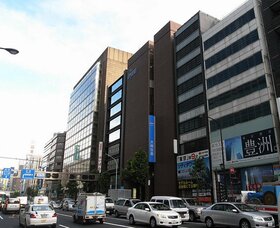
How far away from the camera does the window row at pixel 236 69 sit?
35094 millimetres

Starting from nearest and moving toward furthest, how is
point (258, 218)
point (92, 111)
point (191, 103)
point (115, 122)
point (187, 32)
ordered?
point (258, 218)
point (191, 103)
point (187, 32)
point (115, 122)
point (92, 111)

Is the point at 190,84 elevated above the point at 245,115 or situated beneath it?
elevated above

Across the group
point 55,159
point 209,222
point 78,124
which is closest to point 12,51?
point 209,222

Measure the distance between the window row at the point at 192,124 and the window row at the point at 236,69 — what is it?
512cm

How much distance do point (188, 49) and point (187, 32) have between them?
3.24 m

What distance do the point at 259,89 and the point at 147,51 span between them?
1254 inches

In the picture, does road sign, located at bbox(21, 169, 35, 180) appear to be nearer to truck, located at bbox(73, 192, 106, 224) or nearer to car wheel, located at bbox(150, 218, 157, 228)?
truck, located at bbox(73, 192, 106, 224)

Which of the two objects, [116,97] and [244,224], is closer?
[244,224]

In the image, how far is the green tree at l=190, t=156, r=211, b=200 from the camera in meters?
36.5

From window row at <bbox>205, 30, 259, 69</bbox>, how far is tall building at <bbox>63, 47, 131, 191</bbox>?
48.4 metres

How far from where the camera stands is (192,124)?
4497 cm

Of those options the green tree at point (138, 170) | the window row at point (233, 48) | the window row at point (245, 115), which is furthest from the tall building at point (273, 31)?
the green tree at point (138, 170)

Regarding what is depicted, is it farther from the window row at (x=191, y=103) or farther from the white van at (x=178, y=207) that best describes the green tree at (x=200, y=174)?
the white van at (x=178, y=207)

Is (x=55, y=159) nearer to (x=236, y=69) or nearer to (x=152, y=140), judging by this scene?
(x=152, y=140)
